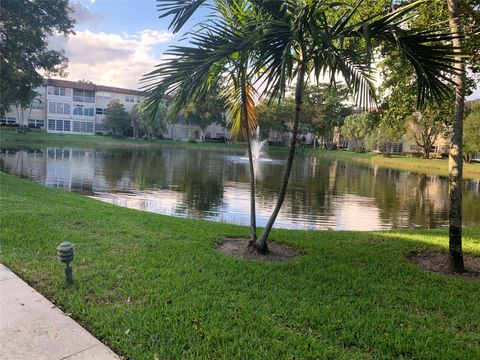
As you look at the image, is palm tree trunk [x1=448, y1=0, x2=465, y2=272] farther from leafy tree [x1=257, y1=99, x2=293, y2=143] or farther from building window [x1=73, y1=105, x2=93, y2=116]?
building window [x1=73, y1=105, x2=93, y2=116]

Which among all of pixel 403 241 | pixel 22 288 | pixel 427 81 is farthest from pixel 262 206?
pixel 22 288

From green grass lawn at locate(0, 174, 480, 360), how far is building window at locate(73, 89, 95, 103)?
2256 inches

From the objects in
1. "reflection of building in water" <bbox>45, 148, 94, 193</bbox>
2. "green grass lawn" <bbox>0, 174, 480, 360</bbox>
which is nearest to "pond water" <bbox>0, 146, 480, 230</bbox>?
"reflection of building in water" <bbox>45, 148, 94, 193</bbox>

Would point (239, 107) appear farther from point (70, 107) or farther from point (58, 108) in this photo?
point (70, 107)

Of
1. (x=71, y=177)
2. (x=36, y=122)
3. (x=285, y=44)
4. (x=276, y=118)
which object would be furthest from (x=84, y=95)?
(x=285, y=44)

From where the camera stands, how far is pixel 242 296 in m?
4.00

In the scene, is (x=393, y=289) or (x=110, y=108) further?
(x=110, y=108)

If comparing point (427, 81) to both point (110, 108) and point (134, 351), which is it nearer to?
point (134, 351)

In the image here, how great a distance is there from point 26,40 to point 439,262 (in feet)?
59.7

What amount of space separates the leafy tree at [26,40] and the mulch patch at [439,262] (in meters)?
17.5

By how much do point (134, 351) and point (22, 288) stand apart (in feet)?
5.76

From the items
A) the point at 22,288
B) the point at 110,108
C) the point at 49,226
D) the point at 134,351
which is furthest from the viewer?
the point at 110,108

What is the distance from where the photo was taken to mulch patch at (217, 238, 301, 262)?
221 inches

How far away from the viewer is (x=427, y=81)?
4941 millimetres
